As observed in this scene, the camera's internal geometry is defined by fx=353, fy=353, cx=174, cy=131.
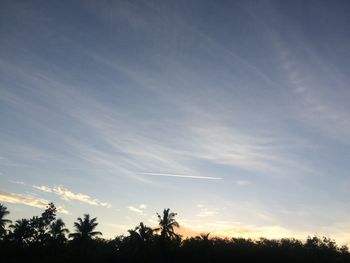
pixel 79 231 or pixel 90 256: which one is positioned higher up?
pixel 79 231

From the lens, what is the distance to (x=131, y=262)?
56312 millimetres

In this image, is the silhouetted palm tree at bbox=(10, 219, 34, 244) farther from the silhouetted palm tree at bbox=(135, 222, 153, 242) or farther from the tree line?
the silhouetted palm tree at bbox=(135, 222, 153, 242)

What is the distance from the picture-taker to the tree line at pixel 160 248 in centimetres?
5362

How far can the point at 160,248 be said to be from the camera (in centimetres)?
5419

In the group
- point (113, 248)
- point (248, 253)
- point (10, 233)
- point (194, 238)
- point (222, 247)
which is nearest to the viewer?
point (248, 253)

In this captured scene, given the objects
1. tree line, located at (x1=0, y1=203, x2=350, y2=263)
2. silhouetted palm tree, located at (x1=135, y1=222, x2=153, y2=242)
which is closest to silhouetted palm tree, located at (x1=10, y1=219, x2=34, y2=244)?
tree line, located at (x1=0, y1=203, x2=350, y2=263)

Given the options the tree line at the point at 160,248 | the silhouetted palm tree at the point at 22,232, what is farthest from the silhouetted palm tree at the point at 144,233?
the silhouetted palm tree at the point at 22,232

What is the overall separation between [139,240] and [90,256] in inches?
336

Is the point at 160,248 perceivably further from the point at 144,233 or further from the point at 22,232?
the point at 22,232

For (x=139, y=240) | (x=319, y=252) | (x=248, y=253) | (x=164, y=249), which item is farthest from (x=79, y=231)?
Answer: (x=319, y=252)

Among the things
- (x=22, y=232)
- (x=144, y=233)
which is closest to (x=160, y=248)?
(x=144, y=233)

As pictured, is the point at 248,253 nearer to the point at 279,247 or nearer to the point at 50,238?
the point at 279,247

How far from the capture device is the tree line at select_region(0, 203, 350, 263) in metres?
53.6

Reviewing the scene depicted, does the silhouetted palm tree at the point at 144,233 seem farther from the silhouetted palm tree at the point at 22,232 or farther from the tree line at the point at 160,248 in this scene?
the silhouetted palm tree at the point at 22,232
